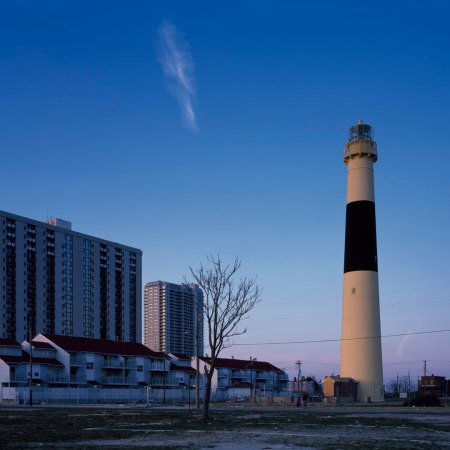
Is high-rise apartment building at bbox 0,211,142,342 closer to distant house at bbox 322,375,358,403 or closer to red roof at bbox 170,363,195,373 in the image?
red roof at bbox 170,363,195,373

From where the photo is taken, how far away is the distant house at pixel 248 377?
408 ft

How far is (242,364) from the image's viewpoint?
135000 mm

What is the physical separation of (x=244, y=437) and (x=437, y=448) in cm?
729

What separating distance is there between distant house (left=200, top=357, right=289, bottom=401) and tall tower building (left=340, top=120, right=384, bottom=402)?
49.3 meters

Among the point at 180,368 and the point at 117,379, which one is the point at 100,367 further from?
the point at 180,368

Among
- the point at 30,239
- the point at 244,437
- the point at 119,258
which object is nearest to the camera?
the point at 244,437

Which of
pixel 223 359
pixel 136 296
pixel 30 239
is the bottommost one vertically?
pixel 223 359

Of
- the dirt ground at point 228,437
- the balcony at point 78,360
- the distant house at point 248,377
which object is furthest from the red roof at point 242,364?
the dirt ground at point 228,437

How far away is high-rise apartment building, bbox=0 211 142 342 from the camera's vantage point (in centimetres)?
15112

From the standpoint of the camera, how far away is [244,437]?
76.4 ft

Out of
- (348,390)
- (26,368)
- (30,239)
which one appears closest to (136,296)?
(30,239)

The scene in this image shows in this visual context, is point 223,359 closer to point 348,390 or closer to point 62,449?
point 348,390

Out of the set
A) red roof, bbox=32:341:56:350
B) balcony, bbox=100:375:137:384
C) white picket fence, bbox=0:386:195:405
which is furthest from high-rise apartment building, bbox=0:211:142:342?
white picket fence, bbox=0:386:195:405

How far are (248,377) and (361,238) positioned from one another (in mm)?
73777
